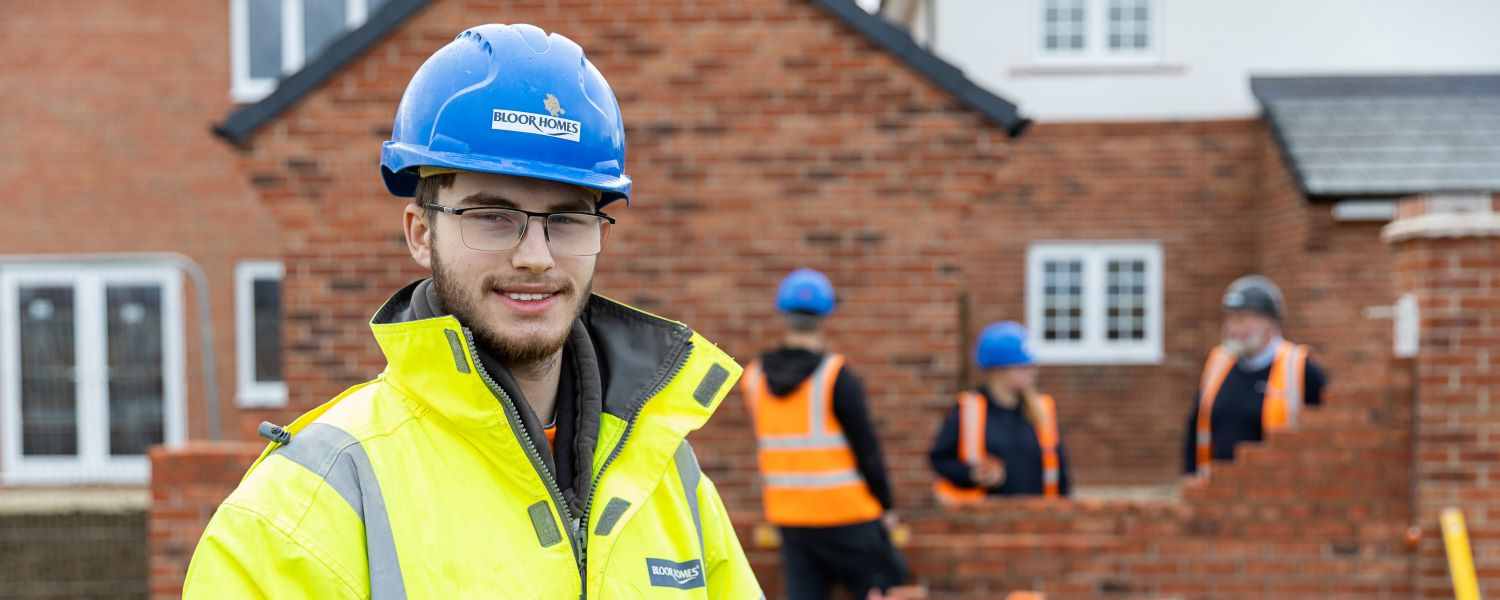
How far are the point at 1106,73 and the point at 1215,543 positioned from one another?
7.02m

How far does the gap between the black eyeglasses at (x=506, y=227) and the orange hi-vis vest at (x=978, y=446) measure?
13.8ft

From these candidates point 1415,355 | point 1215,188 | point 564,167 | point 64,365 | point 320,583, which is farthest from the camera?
point 64,365

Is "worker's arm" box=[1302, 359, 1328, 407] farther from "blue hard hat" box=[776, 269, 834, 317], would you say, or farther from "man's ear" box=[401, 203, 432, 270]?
"man's ear" box=[401, 203, 432, 270]

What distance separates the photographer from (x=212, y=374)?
485 inches

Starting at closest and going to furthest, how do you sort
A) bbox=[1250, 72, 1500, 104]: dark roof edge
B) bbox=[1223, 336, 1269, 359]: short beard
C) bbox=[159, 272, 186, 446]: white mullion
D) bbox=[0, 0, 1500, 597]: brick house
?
bbox=[0, 0, 1500, 597]: brick house → bbox=[1223, 336, 1269, 359]: short beard → bbox=[1250, 72, 1500, 104]: dark roof edge → bbox=[159, 272, 186, 446]: white mullion

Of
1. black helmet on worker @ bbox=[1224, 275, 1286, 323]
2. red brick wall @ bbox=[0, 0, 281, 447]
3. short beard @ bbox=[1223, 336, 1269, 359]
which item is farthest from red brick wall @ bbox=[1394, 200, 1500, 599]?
red brick wall @ bbox=[0, 0, 281, 447]

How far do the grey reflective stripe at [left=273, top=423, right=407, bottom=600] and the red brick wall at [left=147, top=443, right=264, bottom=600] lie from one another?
411 cm

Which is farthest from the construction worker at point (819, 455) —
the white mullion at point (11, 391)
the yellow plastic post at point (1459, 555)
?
the white mullion at point (11, 391)

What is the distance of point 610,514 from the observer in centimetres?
165

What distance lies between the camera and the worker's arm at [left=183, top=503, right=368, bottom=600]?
1.36 meters

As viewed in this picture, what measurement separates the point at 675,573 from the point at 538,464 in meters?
0.26

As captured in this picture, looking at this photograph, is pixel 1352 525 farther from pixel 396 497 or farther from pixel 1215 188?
pixel 1215 188

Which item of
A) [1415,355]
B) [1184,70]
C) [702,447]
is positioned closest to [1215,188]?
[1184,70]

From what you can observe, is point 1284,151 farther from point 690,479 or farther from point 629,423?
point 629,423
